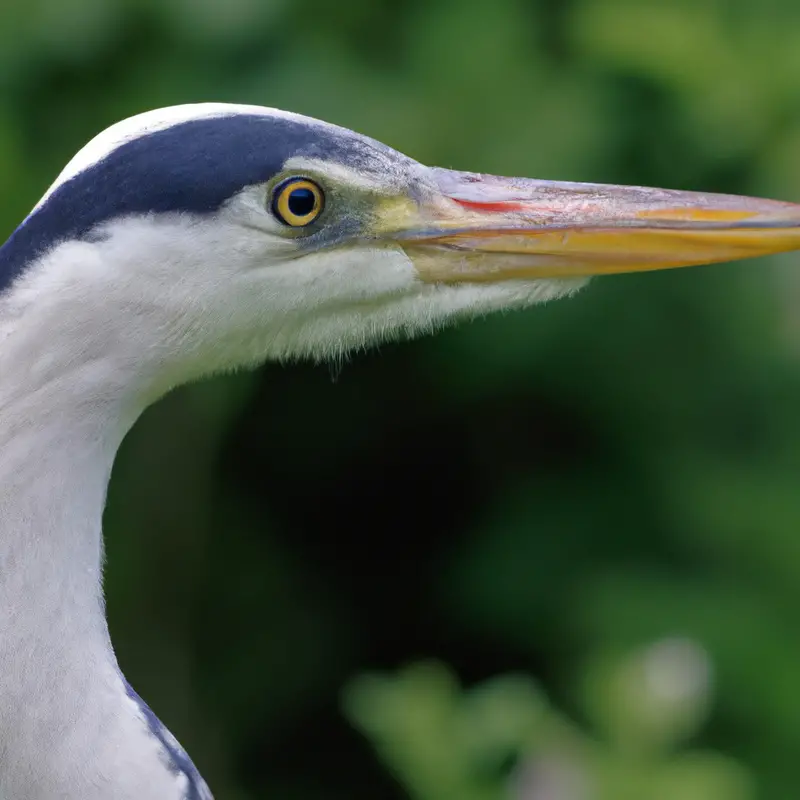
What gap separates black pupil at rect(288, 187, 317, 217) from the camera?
156 centimetres

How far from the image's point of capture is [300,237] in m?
1.58

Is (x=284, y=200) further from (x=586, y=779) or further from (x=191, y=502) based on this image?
(x=191, y=502)

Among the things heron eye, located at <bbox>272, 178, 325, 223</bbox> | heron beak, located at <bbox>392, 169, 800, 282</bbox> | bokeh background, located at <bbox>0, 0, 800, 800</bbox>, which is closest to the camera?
heron eye, located at <bbox>272, 178, 325, 223</bbox>

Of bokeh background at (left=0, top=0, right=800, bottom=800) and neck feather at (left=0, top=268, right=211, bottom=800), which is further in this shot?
bokeh background at (left=0, top=0, right=800, bottom=800)

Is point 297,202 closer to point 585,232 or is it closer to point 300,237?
point 300,237

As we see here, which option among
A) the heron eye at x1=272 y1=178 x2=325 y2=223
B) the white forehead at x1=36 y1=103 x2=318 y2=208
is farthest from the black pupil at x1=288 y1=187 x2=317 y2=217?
the white forehead at x1=36 y1=103 x2=318 y2=208

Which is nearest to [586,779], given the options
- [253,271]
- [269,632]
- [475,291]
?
[475,291]

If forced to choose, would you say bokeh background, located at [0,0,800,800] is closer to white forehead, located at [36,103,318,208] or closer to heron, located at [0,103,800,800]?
heron, located at [0,103,800,800]

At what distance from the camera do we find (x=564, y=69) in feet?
9.96

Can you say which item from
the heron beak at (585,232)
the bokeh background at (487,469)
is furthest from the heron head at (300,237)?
the bokeh background at (487,469)

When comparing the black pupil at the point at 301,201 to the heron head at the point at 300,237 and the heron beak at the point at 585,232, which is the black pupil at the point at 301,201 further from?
→ the heron beak at the point at 585,232

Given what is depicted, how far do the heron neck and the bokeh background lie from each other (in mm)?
1092

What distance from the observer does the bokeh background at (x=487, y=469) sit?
2.78m

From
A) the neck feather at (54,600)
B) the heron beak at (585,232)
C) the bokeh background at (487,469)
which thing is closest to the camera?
the neck feather at (54,600)
